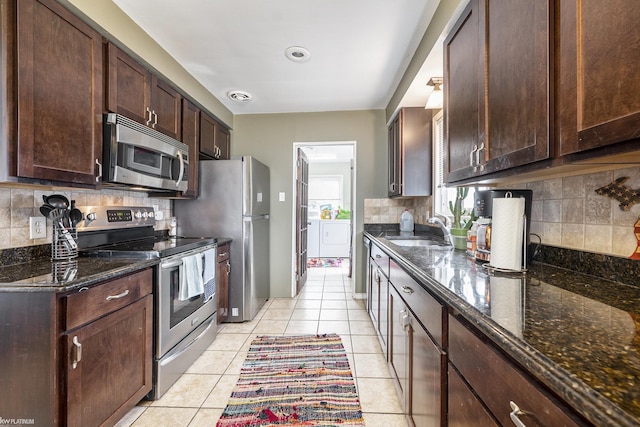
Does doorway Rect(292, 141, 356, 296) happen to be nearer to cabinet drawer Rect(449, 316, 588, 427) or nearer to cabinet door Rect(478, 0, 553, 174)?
cabinet door Rect(478, 0, 553, 174)

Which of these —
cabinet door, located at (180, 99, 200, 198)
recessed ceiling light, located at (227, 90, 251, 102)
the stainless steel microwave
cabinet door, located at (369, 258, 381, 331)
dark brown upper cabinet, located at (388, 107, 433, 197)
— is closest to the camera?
the stainless steel microwave

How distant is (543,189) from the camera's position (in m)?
1.36

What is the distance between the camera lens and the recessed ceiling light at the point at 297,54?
2242mm

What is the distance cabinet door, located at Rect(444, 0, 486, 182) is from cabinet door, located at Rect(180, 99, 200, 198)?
216 centimetres

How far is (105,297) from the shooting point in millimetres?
1364

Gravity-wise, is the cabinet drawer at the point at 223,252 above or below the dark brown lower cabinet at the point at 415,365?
above

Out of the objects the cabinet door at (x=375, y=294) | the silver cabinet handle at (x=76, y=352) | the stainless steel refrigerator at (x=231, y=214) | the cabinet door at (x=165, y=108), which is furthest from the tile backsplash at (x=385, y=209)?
the silver cabinet handle at (x=76, y=352)

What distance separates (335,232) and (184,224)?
4231 millimetres

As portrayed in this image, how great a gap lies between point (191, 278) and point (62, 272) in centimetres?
82

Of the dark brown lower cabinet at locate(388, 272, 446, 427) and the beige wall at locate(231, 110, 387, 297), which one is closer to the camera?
the dark brown lower cabinet at locate(388, 272, 446, 427)

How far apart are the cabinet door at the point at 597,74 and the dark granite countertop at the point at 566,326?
43 cm

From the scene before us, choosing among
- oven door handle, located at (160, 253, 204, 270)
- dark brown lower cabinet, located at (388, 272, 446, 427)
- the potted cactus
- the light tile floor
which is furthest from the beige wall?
dark brown lower cabinet, located at (388, 272, 446, 427)

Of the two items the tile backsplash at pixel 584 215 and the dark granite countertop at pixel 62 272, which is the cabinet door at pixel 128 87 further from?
the tile backsplash at pixel 584 215

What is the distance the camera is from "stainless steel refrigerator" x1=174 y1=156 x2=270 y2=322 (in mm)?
2830
